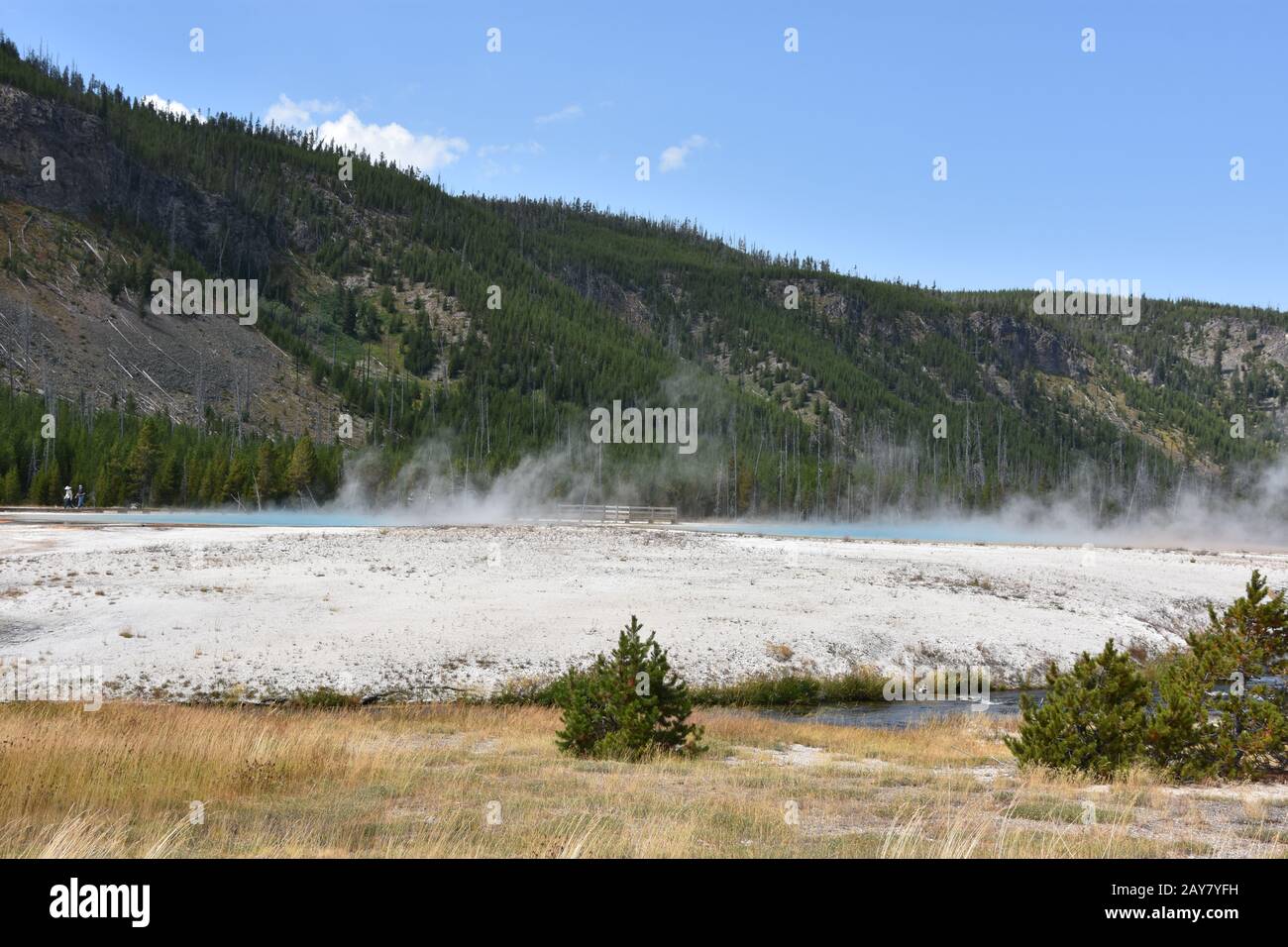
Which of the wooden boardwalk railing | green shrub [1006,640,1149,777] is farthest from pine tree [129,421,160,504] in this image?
green shrub [1006,640,1149,777]

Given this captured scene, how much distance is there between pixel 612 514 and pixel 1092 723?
2543 inches

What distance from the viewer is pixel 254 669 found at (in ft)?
75.9

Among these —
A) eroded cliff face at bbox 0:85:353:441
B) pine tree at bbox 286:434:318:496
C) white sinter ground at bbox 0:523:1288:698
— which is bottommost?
white sinter ground at bbox 0:523:1288:698

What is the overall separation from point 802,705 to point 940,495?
120357 mm

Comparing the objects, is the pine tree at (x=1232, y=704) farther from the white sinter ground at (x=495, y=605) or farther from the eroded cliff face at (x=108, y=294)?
the eroded cliff face at (x=108, y=294)

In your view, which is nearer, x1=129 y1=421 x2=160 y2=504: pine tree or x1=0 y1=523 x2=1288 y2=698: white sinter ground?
x1=0 y1=523 x2=1288 y2=698: white sinter ground

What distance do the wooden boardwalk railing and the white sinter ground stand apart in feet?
87.8

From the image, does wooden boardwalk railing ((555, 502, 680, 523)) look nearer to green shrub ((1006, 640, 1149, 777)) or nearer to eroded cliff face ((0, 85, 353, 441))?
eroded cliff face ((0, 85, 353, 441))

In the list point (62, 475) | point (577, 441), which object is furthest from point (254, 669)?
point (577, 441)

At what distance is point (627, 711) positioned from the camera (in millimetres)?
15461

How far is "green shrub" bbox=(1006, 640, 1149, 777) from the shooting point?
13867 mm

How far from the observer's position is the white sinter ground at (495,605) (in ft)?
79.6

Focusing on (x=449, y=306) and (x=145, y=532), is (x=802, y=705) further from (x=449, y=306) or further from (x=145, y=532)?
(x=449, y=306)

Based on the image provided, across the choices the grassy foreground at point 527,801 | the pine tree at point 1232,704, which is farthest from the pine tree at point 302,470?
the pine tree at point 1232,704
